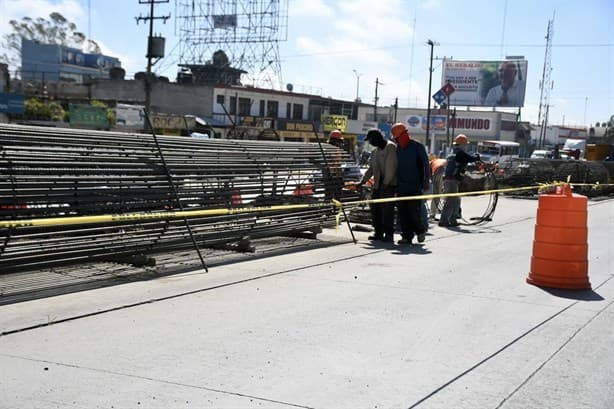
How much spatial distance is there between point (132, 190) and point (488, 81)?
84287 millimetres

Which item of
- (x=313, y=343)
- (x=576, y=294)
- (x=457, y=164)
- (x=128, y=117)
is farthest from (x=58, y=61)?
(x=313, y=343)

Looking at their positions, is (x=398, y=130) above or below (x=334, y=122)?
above

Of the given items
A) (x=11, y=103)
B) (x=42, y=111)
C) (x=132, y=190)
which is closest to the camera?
(x=132, y=190)

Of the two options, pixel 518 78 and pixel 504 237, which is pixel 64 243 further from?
pixel 518 78

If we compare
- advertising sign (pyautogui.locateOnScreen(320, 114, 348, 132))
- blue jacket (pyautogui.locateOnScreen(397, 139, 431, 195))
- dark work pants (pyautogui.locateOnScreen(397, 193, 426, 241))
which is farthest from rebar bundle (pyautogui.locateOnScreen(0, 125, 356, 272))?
advertising sign (pyautogui.locateOnScreen(320, 114, 348, 132))

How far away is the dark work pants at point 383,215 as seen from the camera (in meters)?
12.7

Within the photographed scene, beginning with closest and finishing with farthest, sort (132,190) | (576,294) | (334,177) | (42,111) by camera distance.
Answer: (576,294)
(132,190)
(334,177)
(42,111)

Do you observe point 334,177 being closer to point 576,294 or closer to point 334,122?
point 576,294

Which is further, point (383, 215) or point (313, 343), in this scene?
point (383, 215)

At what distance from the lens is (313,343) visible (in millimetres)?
6098

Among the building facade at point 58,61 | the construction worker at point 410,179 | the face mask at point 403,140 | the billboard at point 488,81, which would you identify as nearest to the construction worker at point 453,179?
the construction worker at point 410,179

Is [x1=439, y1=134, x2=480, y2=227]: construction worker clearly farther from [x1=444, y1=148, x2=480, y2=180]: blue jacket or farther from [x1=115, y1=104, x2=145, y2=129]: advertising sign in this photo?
[x1=115, y1=104, x2=145, y2=129]: advertising sign

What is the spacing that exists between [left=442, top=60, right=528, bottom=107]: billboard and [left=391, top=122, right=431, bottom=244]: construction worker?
77826 mm

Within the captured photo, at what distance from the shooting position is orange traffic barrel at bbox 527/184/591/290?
8836mm
